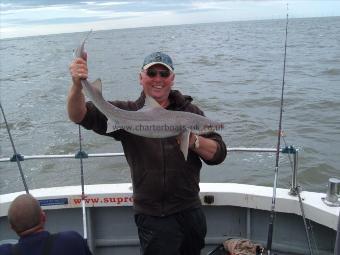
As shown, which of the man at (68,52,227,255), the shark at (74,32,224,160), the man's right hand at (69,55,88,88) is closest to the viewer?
the man's right hand at (69,55,88,88)

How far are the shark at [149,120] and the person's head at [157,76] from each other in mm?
222

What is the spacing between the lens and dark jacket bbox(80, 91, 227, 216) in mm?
3717

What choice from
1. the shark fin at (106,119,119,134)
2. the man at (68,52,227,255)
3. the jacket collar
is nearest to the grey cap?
the man at (68,52,227,255)

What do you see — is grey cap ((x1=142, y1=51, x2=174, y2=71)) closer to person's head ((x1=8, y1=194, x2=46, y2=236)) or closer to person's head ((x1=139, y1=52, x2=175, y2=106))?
person's head ((x1=139, y1=52, x2=175, y2=106))

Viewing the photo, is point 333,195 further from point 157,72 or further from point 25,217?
point 25,217

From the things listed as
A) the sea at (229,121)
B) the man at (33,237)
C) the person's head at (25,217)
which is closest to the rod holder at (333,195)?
the sea at (229,121)

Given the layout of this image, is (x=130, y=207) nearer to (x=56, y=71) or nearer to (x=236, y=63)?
(x=236, y=63)

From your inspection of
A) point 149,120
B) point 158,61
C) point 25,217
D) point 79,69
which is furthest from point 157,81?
point 25,217

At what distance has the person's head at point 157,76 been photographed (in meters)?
3.76

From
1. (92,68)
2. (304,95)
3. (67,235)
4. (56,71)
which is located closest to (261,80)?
(304,95)

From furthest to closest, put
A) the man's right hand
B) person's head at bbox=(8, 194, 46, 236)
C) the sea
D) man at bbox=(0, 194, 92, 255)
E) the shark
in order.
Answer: the sea
the shark
the man's right hand
person's head at bbox=(8, 194, 46, 236)
man at bbox=(0, 194, 92, 255)

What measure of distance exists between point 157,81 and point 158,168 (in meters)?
0.75

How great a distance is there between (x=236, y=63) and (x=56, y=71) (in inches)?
587

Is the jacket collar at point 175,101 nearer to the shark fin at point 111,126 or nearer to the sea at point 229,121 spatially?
the shark fin at point 111,126
